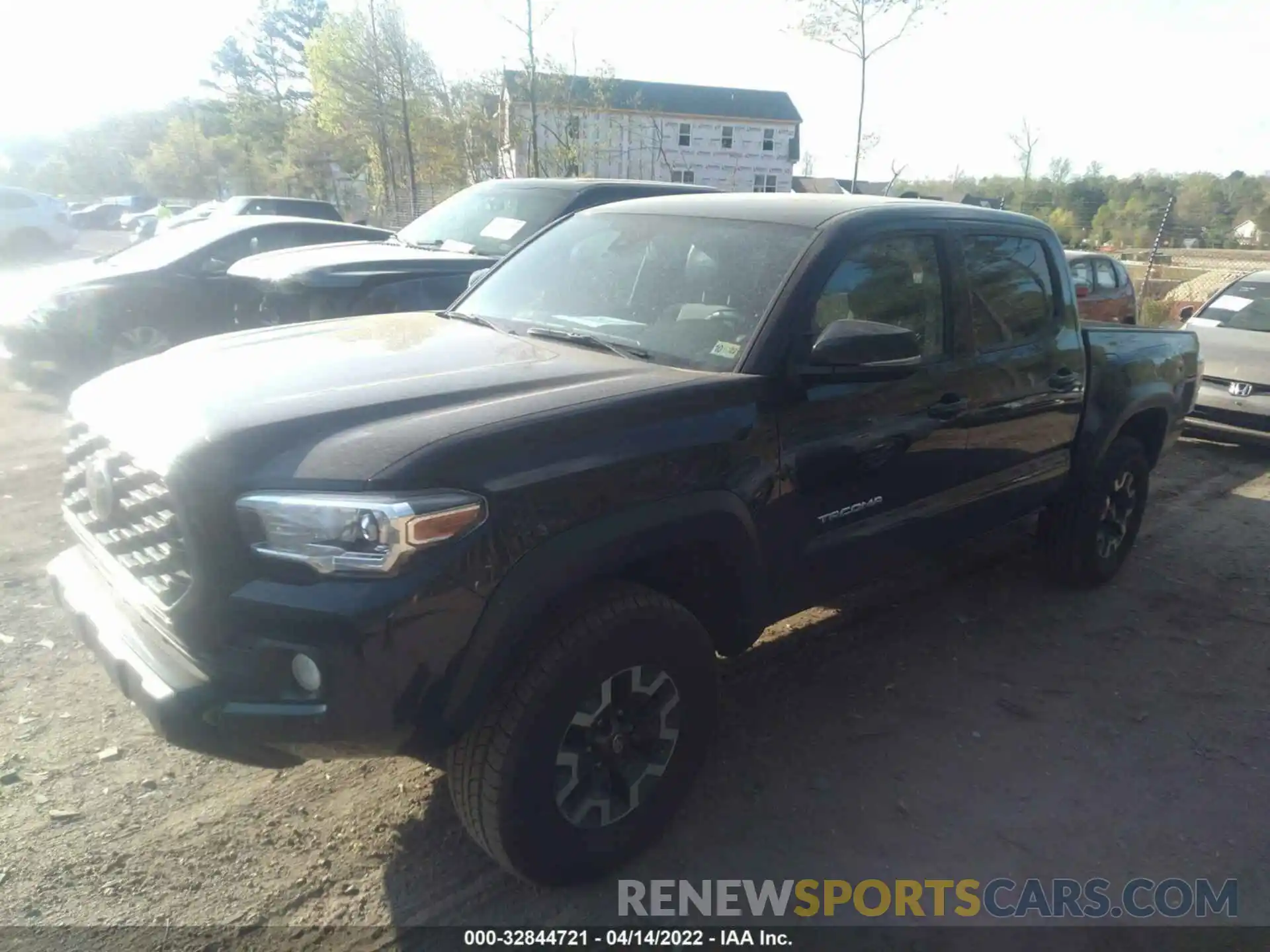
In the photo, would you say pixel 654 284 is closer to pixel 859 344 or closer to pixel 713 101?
pixel 859 344

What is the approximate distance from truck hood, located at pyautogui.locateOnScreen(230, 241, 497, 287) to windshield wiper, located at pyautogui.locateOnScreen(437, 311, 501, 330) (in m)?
3.25

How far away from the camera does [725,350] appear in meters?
3.13

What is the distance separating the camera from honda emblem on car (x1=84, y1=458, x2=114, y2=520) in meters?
2.68

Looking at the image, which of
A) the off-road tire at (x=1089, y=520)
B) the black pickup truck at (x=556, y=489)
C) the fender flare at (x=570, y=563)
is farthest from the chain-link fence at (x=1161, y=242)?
the fender flare at (x=570, y=563)

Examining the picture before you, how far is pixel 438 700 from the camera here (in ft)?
7.50

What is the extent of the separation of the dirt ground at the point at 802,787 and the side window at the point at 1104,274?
23.2 ft

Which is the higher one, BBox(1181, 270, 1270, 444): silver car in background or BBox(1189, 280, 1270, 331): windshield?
BBox(1189, 280, 1270, 331): windshield

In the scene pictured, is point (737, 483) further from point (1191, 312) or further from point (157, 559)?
point (1191, 312)

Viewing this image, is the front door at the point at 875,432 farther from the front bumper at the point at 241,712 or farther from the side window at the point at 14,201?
the side window at the point at 14,201

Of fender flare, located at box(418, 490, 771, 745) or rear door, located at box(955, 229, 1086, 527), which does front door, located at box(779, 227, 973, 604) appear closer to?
rear door, located at box(955, 229, 1086, 527)

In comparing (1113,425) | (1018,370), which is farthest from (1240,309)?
(1018,370)

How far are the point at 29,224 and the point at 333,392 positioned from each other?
2620cm

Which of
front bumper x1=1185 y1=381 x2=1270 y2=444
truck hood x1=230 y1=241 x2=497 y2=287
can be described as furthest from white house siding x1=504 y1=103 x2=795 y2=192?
front bumper x1=1185 y1=381 x2=1270 y2=444

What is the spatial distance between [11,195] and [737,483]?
27083mm
